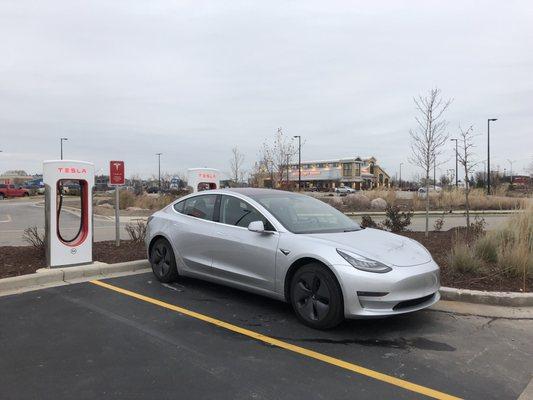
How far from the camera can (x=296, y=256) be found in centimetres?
533

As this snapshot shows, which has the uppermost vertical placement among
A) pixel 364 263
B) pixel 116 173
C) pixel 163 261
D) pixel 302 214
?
pixel 116 173

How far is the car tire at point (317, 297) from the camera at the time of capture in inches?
196

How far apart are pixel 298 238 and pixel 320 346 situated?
126 centimetres

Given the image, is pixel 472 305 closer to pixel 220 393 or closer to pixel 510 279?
pixel 510 279

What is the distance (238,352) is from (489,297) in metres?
3.50

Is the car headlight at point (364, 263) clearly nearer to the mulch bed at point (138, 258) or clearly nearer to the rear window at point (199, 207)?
the mulch bed at point (138, 258)

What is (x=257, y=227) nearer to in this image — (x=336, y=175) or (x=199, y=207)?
(x=199, y=207)

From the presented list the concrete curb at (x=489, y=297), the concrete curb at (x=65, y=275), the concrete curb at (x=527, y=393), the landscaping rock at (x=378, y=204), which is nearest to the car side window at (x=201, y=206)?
the concrete curb at (x=65, y=275)

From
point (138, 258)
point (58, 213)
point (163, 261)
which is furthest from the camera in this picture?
point (138, 258)

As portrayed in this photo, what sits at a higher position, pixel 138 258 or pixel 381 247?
pixel 381 247

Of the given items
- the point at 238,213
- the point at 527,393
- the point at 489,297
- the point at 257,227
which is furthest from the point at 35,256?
the point at 527,393

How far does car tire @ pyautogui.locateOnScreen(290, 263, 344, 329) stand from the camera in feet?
16.3

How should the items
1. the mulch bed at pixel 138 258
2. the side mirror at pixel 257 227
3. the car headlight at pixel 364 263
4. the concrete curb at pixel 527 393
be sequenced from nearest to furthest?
1. the concrete curb at pixel 527 393
2. the car headlight at pixel 364 263
3. the side mirror at pixel 257 227
4. the mulch bed at pixel 138 258

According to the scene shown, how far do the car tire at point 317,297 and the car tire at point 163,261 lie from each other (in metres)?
2.39
